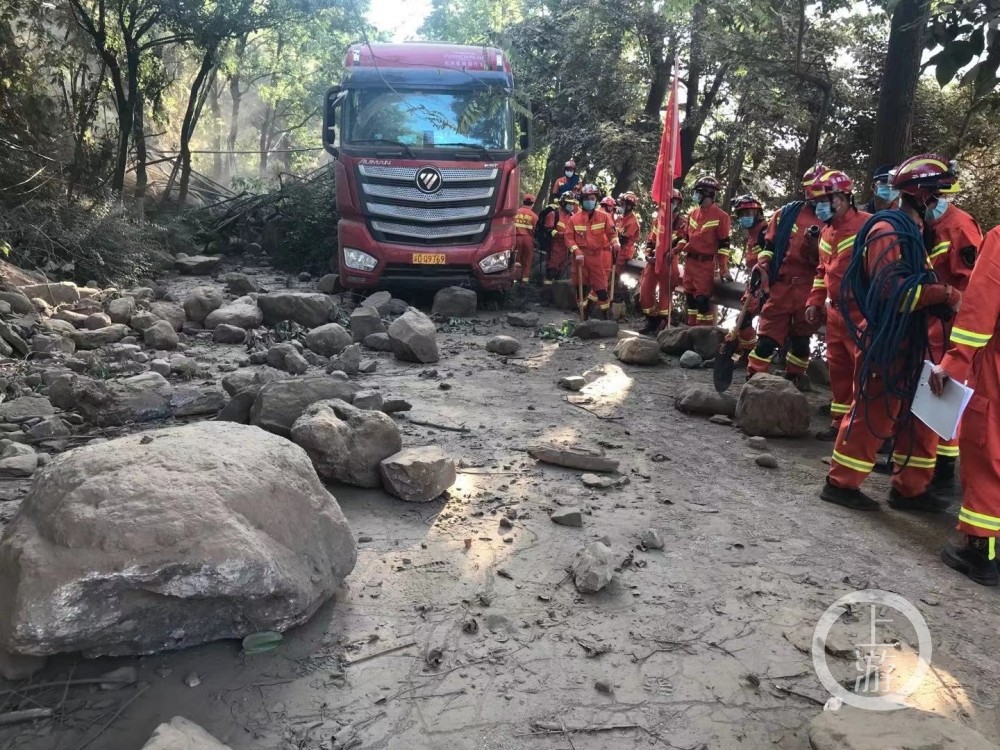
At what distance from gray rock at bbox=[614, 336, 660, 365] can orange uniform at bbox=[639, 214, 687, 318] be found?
5.58 feet

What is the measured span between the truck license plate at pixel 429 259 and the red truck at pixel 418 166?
0.01 metres

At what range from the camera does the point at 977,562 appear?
11.2 feet

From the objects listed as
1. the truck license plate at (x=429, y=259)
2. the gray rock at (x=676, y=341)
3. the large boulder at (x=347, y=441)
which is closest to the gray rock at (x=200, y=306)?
the truck license plate at (x=429, y=259)

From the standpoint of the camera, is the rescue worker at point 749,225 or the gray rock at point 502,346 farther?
the gray rock at point 502,346

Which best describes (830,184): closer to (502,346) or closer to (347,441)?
(502,346)

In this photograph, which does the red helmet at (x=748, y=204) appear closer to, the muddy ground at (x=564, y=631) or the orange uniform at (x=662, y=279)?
the orange uniform at (x=662, y=279)

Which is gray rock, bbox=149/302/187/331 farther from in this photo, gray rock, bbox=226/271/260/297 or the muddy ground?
the muddy ground

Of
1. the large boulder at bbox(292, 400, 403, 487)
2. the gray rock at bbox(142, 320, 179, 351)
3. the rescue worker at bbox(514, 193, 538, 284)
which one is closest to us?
the large boulder at bbox(292, 400, 403, 487)

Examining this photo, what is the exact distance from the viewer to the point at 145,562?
2.32 meters

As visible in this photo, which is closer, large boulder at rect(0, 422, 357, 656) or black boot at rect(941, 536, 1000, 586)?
large boulder at rect(0, 422, 357, 656)

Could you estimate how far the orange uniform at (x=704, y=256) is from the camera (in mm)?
8046

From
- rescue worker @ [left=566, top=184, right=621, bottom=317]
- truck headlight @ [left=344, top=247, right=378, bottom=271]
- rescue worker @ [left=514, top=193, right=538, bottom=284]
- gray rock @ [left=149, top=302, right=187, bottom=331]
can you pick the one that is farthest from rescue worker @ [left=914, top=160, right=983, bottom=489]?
rescue worker @ [left=514, top=193, right=538, bottom=284]

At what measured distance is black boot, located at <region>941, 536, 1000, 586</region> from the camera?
3.38m

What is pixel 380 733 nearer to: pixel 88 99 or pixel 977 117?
pixel 977 117
